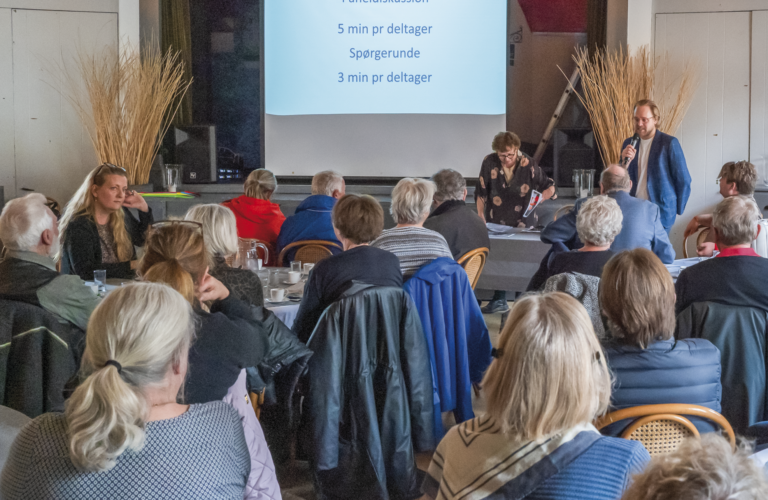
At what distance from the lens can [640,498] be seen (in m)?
0.74

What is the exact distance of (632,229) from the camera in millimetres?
3785

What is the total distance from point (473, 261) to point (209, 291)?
81.1 inches

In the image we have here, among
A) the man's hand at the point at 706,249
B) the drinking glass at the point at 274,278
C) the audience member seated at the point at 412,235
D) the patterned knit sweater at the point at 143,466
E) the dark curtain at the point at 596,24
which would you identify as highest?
the dark curtain at the point at 596,24

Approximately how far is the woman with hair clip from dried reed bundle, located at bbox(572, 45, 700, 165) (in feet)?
16.8

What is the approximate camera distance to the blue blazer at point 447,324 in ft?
10.6

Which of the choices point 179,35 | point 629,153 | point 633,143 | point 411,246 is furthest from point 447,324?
point 179,35

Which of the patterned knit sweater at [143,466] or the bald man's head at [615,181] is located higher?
the bald man's head at [615,181]

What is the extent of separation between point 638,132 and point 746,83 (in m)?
2.26

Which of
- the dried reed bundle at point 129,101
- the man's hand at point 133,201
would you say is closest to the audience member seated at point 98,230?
the man's hand at point 133,201

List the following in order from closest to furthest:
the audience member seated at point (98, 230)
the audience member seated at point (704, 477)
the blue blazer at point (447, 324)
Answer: the audience member seated at point (704, 477)
the blue blazer at point (447, 324)
the audience member seated at point (98, 230)

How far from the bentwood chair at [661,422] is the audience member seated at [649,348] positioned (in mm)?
58

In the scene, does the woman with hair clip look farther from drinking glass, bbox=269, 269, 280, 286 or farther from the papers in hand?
the papers in hand

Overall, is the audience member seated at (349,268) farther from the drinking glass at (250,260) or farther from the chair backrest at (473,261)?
the chair backrest at (473,261)

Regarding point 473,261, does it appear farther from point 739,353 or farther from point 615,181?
point 739,353
